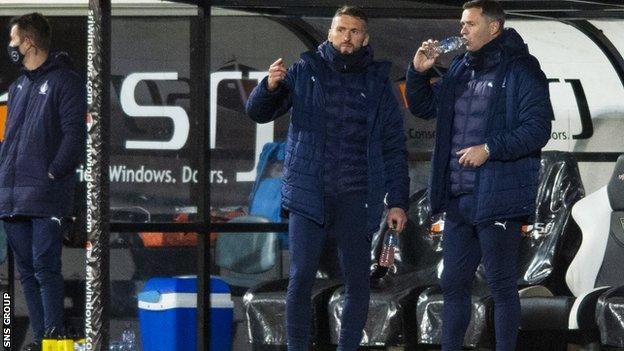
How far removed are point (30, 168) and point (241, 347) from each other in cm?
149

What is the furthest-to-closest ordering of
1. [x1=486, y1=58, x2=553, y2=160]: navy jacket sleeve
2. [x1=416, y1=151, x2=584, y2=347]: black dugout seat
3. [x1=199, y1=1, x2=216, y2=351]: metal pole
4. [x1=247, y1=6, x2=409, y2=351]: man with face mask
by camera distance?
1. [x1=416, y1=151, x2=584, y2=347]: black dugout seat
2. [x1=199, y1=1, x2=216, y2=351]: metal pole
3. [x1=247, y1=6, x2=409, y2=351]: man with face mask
4. [x1=486, y1=58, x2=553, y2=160]: navy jacket sleeve

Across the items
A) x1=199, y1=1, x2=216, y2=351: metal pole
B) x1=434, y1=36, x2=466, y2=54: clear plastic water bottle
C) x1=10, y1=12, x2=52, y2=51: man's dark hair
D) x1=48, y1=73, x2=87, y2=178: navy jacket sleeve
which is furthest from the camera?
x1=10, y1=12, x2=52, y2=51: man's dark hair

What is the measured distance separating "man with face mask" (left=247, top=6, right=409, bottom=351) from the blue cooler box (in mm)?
1564

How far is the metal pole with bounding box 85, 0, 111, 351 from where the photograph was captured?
23.4 feet

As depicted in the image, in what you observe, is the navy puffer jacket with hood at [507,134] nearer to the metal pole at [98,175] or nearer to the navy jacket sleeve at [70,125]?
the metal pole at [98,175]

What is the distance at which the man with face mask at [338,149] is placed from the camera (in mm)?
7117

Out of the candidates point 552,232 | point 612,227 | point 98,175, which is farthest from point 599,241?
point 98,175

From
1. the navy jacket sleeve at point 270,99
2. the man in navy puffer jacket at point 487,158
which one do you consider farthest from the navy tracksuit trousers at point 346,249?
the navy jacket sleeve at point 270,99

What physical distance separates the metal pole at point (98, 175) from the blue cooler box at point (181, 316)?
1466 millimetres

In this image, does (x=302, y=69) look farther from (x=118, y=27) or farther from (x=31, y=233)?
(x=118, y=27)

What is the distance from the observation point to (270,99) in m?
7.21

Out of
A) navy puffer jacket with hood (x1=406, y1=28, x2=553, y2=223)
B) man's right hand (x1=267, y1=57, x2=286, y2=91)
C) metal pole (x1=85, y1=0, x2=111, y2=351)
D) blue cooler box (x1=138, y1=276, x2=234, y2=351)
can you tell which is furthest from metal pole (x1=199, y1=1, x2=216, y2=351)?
navy puffer jacket with hood (x1=406, y1=28, x2=553, y2=223)

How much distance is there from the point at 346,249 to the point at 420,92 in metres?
0.77

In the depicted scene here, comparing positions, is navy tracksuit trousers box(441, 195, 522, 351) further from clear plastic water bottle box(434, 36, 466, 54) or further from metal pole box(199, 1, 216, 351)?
metal pole box(199, 1, 216, 351)
